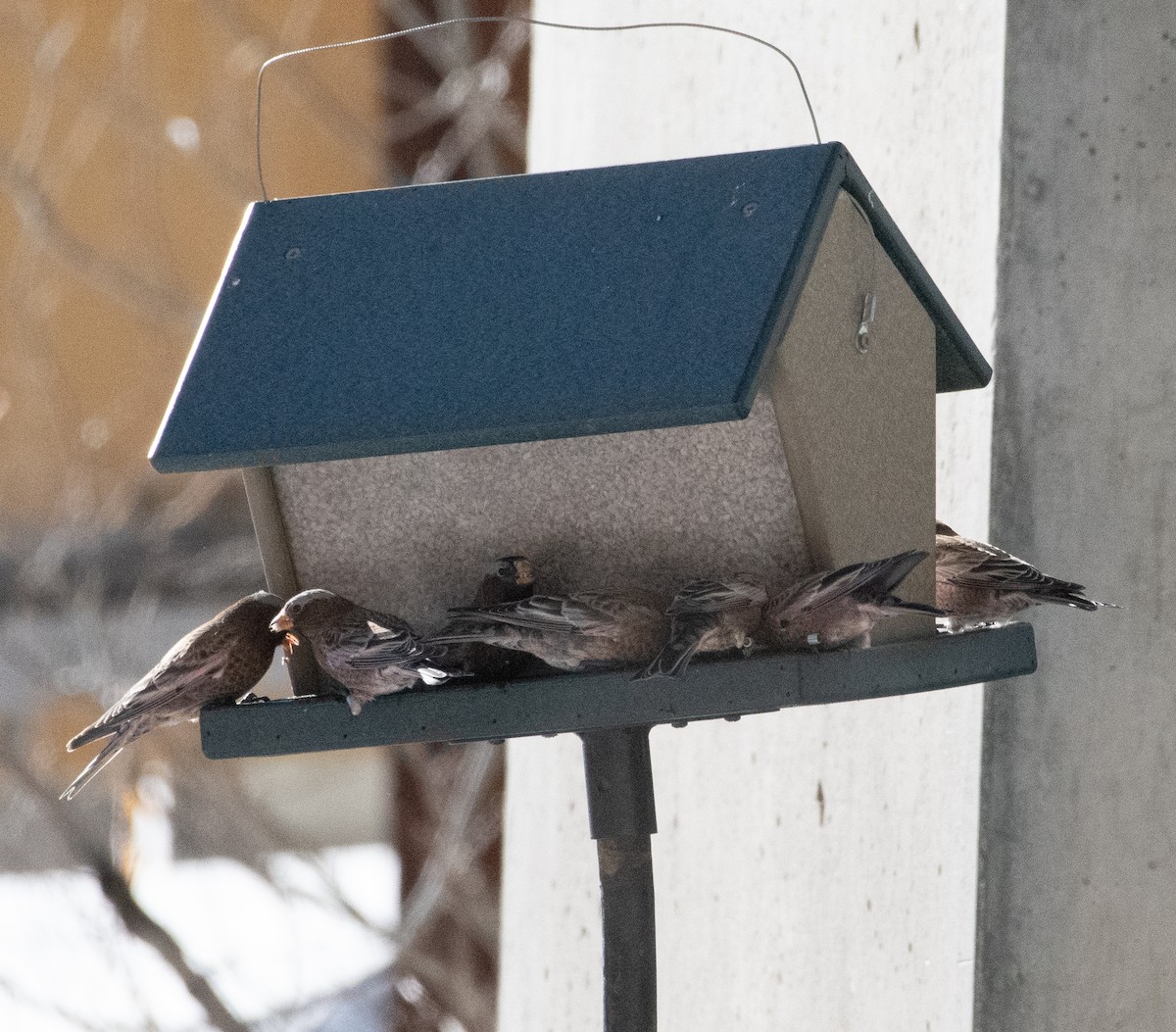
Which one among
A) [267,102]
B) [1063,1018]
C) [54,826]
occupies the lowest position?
[54,826]

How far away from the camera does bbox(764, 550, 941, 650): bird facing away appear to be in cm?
189

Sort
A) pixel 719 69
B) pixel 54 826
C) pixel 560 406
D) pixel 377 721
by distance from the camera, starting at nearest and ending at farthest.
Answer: pixel 560 406
pixel 377 721
pixel 719 69
pixel 54 826

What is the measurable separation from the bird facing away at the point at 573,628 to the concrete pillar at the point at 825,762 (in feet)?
2.58

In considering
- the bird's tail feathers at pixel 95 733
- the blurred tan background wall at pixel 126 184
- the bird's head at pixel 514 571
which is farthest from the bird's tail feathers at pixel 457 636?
the blurred tan background wall at pixel 126 184

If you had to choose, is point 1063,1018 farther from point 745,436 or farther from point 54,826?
point 54,826

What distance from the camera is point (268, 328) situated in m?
2.12

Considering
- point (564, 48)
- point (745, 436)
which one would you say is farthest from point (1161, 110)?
point (564, 48)

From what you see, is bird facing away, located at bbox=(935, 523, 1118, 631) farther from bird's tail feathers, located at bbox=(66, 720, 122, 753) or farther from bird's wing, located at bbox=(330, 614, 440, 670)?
bird's tail feathers, located at bbox=(66, 720, 122, 753)

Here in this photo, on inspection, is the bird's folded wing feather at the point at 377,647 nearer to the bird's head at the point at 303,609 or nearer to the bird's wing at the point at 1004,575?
the bird's head at the point at 303,609

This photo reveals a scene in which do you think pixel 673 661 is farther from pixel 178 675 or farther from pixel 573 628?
pixel 178 675

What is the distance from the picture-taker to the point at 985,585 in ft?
7.38

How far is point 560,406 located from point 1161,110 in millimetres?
1267

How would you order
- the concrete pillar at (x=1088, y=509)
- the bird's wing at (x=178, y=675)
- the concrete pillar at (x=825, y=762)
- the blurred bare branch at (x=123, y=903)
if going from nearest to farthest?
the bird's wing at (x=178, y=675), the concrete pillar at (x=1088, y=509), the concrete pillar at (x=825, y=762), the blurred bare branch at (x=123, y=903)

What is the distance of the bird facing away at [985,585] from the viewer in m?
2.15
